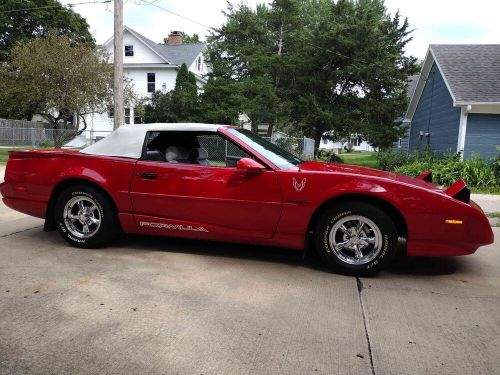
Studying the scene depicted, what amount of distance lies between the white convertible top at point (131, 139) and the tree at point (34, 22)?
133ft

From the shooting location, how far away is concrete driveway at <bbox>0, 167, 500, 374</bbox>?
2523mm

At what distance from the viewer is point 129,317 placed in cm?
306

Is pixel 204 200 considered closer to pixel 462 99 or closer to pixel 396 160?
pixel 462 99

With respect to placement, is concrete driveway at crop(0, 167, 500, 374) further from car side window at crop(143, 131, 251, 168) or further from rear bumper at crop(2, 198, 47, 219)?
car side window at crop(143, 131, 251, 168)

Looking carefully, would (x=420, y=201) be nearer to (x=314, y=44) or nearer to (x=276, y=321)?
(x=276, y=321)

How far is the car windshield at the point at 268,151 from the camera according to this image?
4.38m

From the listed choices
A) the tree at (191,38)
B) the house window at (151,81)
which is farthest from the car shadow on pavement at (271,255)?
the tree at (191,38)

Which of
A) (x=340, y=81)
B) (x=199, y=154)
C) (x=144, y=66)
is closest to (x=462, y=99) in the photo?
(x=340, y=81)

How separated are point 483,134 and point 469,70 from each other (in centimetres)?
282

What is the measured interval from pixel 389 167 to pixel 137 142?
13.9 metres

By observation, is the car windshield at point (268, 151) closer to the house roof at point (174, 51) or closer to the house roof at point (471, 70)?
the house roof at point (471, 70)

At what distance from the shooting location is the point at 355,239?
13.2ft

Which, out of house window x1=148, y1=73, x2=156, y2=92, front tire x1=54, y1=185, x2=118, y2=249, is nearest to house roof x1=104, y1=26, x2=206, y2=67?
house window x1=148, y1=73, x2=156, y2=92

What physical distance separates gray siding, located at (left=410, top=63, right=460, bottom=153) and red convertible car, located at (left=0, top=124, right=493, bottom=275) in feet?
39.5
